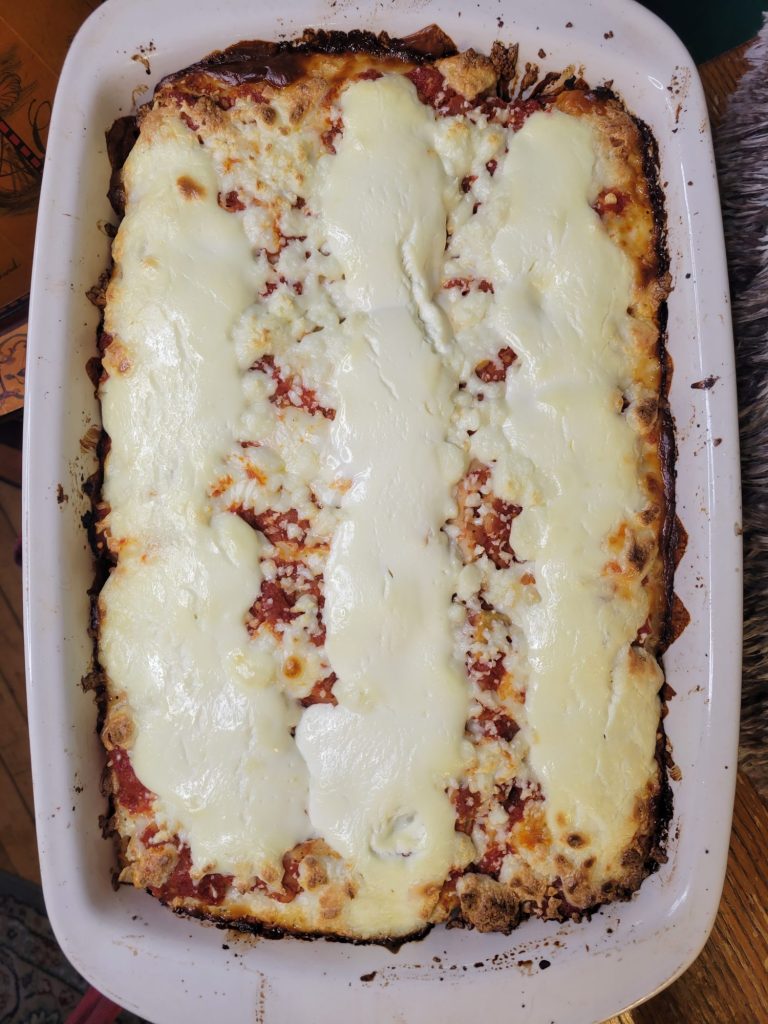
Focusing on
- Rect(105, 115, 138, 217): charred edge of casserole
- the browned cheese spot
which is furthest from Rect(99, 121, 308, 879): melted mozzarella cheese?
Rect(105, 115, 138, 217): charred edge of casserole

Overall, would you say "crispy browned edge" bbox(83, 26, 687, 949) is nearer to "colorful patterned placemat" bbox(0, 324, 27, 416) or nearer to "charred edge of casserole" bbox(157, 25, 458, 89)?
"charred edge of casserole" bbox(157, 25, 458, 89)

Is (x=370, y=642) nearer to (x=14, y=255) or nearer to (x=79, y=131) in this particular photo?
(x=79, y=131)

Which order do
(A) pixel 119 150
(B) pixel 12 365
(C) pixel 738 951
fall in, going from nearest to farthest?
(A) pixel 119 150
(C) pixel 738 951
(B) pixel 12 365

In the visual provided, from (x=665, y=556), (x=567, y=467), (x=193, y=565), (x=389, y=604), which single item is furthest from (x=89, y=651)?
(x=665, y=556)

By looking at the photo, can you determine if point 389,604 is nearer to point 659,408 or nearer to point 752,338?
point 659,408

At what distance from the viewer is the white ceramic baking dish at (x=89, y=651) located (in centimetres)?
135

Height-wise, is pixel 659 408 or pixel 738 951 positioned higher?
pixel 659 408

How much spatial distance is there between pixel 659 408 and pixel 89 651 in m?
1.07

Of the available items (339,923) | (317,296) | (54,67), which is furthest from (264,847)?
(54,67)

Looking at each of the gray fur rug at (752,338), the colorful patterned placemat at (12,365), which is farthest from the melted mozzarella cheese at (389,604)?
the colorful patterned placemat at (12,365)

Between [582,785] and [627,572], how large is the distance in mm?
362

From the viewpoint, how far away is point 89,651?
1395mm

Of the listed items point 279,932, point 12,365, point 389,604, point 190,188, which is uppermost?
point 190,188

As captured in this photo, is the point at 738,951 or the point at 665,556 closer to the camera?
the point at 665,556
